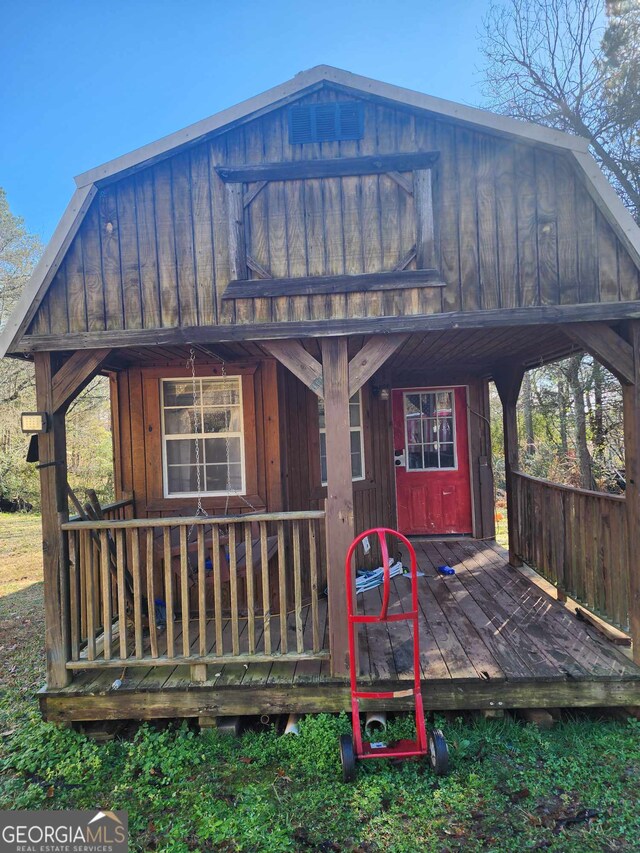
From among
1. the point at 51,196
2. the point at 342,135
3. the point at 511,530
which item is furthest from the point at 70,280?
the point at 51,196

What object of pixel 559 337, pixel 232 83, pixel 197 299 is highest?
pixel 232 83

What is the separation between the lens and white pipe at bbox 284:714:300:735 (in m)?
2.97

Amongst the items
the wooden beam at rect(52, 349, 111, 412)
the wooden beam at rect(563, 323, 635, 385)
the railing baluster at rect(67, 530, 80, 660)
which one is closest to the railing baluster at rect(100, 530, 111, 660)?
the railing baluster at rect(67, 530, 80, 660)

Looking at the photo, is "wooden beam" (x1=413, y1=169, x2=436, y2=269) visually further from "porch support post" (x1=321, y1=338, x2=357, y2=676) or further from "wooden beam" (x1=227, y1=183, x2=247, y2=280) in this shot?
"wooden beam" (x1=227, y1=183, x2=247, y2=280)

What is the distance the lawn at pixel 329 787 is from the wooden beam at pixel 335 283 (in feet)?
9.78

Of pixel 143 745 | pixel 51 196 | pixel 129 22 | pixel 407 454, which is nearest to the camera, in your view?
pixel 143 745

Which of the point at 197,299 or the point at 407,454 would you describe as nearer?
the point at 197,299

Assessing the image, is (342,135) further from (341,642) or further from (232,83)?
(232,83)

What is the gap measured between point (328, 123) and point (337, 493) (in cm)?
275

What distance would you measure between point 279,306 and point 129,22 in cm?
1165

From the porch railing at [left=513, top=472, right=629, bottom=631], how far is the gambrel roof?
7.42 feet

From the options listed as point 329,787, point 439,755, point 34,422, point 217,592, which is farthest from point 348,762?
point 34,422

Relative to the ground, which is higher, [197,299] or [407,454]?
[197,299]

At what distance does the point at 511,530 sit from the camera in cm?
533
